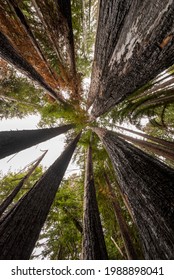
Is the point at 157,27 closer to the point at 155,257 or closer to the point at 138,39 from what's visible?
the point at 138,39

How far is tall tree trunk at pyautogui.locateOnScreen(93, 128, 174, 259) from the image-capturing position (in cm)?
207

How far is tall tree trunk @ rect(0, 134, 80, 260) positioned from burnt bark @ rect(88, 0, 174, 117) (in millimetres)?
2298

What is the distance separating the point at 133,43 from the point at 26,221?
2.95 metres

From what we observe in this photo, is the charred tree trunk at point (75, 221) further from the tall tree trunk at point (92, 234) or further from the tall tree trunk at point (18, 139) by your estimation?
the tall tree trunk at point (18, 139)

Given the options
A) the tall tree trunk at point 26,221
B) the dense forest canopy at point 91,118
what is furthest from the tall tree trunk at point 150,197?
the tall tree trunk at point 26,221

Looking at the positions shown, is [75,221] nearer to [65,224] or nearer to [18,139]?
[65,224]

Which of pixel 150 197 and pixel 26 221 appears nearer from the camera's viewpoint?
pixel 150 197

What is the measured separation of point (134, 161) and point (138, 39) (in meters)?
1.79

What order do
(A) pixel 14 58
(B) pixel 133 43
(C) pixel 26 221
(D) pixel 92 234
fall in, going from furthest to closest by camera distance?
1. (A) pixel 14 58
2. (D) pixel 92 234
3. (C) pixel 26 221
4. (B) pixel 133 43

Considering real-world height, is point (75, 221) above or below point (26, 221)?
below

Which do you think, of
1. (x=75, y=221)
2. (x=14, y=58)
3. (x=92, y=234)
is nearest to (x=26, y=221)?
(x=92, y=234)

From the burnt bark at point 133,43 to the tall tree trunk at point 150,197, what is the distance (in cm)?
129

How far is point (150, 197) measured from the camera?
8.16 ft

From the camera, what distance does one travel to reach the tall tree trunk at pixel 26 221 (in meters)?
2.68
